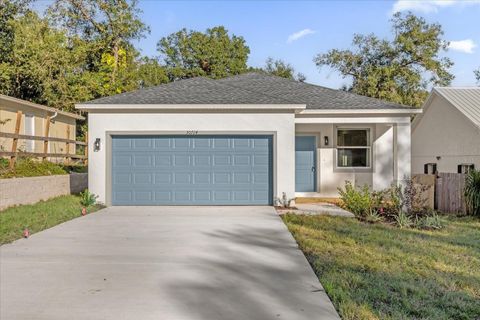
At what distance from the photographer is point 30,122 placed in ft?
61.2

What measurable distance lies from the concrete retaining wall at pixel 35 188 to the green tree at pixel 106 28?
1308cm

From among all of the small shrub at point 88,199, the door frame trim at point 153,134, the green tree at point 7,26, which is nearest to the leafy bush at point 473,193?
the door frame trim at point 153,134

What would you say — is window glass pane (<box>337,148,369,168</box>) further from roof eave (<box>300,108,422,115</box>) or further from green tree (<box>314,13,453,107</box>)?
green tree (<box>314,13,453,107</box>)

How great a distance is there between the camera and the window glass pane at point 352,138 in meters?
15.5

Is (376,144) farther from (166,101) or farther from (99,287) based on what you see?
(99,287)

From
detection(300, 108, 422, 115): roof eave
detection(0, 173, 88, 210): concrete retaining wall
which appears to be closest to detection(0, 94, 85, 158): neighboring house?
detection(0, 173, 88, 210): concrete retaining wall

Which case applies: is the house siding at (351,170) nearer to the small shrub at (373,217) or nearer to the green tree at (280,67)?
the small shrub at (373,217)

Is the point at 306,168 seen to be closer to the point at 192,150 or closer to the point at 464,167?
the point at 192,150

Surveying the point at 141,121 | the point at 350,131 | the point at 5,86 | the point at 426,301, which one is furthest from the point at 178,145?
the point at 5,86

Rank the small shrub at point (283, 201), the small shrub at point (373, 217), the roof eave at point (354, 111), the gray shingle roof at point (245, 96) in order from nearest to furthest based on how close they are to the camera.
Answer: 1. the small shrub at point (373, 217)
2. the small shrub at point (283, 201)
3. the gray shingle roof at point (245, 96)
4. the roof eave at point (354, 111)

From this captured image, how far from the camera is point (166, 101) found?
13266 millimetres

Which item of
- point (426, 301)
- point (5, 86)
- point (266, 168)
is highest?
point (5, 86)

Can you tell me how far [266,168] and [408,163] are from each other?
190 inches

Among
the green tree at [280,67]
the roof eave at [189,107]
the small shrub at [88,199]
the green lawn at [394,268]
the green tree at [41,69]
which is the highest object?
the green tree at [280,67]
